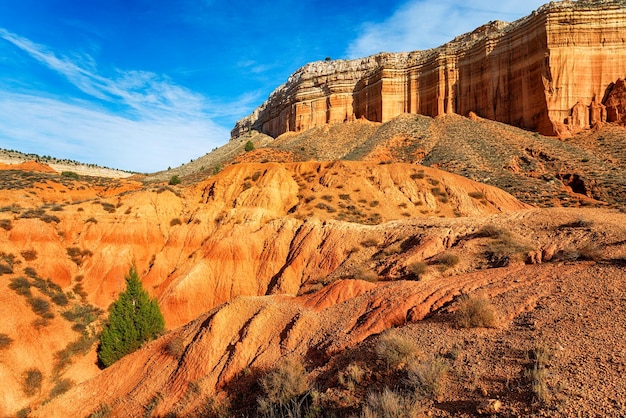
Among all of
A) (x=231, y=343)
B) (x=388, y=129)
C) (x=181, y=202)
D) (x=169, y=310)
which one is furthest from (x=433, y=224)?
(x=388, y=129)

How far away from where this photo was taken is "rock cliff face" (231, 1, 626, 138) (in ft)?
157

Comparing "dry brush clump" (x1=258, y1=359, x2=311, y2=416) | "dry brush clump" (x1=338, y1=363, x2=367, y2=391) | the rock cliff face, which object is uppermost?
the rock cliff face

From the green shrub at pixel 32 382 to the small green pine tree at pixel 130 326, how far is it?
8.40 feet

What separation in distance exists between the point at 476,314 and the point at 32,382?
777 inches

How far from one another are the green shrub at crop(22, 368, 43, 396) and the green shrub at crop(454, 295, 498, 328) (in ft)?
62.5

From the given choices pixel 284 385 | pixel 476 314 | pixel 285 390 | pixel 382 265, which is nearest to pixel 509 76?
pixel 382 265

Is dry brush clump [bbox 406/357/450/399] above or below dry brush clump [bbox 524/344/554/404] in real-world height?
below

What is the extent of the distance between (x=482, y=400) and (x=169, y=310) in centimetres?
2093

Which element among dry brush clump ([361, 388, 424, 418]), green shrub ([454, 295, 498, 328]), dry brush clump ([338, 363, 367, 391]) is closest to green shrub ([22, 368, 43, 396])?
dry brush clump ([338, 363, 367, 391])

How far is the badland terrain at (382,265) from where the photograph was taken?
22.6ft

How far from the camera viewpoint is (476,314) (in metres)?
7.95

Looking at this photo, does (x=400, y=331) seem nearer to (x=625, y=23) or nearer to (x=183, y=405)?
(x=183, y=405)

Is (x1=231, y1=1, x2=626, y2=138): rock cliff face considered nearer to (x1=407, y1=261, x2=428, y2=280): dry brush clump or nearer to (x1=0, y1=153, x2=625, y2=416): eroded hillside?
(x1=0, y1=153, x2=625, y2=416): eroded hillside

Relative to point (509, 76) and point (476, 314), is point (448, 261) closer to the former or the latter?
point (476, 314)
